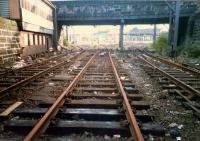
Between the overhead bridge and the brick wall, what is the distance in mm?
16452

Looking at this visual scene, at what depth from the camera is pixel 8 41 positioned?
48.5ft

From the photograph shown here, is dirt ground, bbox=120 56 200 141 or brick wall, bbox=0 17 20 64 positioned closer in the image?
dirt ground, bbox=120 56 200 141

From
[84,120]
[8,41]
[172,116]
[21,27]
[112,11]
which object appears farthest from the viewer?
[112,11]

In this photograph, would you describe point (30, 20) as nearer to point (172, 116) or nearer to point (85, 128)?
point (172, 116)

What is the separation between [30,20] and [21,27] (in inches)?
105

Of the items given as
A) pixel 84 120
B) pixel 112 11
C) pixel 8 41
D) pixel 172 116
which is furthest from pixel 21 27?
pixel 112 11

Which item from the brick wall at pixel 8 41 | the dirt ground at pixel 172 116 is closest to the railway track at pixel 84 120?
the dirt ground at pixel 172 116

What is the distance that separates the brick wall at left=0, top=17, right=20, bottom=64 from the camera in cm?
1370

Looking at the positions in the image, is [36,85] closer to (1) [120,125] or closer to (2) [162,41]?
(1) [120,125]

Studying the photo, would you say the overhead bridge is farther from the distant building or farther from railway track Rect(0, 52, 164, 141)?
railway track Rect(0, 52, 164, 141)

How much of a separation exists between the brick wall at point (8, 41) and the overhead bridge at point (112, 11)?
54.0ft

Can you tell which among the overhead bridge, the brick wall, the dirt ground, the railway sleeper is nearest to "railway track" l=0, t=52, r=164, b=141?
the railway sleeper

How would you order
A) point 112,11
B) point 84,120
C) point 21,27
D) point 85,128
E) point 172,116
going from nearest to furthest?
1. point 85,128
2. point 84,120
3. point 172,116
4. point 21,27
5. point 112,11

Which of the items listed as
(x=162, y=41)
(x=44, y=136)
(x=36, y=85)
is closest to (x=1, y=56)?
(x=36, y=85)
